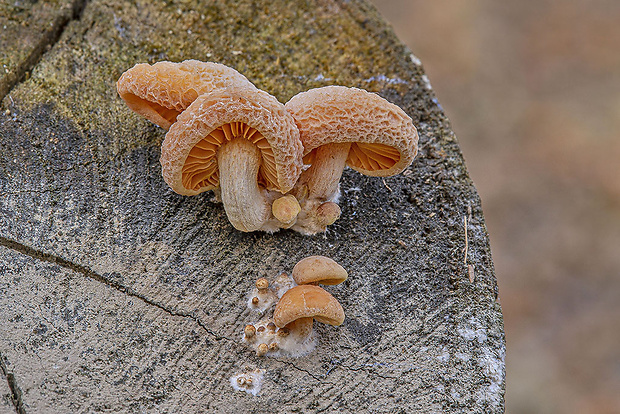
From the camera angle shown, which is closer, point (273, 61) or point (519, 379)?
point (273, 61)

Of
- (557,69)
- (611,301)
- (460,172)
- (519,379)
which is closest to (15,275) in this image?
(460,172)

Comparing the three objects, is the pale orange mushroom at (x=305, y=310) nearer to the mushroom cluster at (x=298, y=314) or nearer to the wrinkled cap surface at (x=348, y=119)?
the mushroom cluster at (x=298, y=314)

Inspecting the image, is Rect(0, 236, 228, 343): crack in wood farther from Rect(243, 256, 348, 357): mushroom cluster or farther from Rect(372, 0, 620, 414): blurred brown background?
Rect(372, 0, 620, 414): blurred brown background

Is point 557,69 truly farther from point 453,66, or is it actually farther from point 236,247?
point 236,247

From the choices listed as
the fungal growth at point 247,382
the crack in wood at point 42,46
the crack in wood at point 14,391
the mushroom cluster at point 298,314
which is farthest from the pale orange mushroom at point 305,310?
the crack in wood at point 42,46

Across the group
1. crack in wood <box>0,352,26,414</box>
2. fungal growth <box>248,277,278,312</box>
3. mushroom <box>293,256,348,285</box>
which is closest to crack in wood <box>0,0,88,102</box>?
crack in wood <box>0,352,26,414</box>

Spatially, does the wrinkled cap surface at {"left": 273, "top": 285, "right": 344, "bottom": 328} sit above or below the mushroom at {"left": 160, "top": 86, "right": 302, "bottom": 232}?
below

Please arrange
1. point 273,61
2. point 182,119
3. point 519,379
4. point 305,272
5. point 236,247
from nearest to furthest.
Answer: point 182,119 < point 305,272 < point 236,247 < point 273,61 < point 519,379

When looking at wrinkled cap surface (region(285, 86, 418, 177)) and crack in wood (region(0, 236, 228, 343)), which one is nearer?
wrinkled cap surface (region(285, 86, 418, 177))
